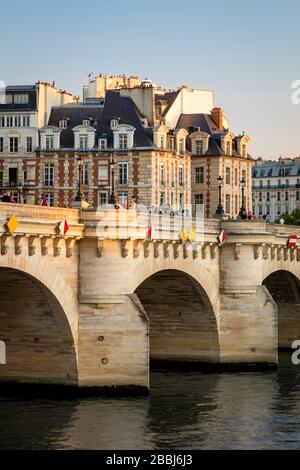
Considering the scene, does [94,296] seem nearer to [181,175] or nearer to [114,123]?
[114,123]

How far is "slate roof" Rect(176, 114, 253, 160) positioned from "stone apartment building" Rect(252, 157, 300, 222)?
173 ft

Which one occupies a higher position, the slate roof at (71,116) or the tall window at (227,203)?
the slate roof at (71,116)

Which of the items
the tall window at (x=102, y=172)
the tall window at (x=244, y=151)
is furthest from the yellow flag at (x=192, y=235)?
the tall window at (x=244, y=151)

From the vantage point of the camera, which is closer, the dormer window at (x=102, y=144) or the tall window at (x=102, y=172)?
the tall window at (x=102, y=172)

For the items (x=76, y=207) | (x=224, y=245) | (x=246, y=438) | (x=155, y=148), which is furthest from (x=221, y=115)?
(x=246, y=438)

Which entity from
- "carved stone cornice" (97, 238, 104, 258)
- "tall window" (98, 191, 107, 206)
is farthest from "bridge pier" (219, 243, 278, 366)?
"tall window" (98, 191, 107, 206)

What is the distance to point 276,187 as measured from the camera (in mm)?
161375

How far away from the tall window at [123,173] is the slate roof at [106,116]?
5.49ft

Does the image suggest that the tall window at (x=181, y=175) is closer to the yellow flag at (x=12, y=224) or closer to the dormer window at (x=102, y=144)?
the dormer window at (x=102, y=144)

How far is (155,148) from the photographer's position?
97.8m

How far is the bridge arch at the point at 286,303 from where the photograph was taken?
8300cm

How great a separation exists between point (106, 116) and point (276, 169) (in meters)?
65.2

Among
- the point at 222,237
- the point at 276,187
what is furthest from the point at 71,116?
the point at 276,187
